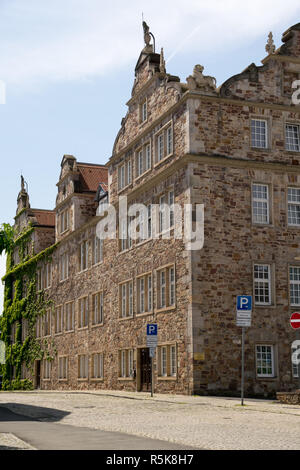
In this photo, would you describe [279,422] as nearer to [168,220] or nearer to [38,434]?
[38,434]

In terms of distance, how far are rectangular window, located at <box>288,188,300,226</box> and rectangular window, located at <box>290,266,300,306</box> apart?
182cm

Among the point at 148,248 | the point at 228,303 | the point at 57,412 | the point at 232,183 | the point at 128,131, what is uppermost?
the point at 128,131

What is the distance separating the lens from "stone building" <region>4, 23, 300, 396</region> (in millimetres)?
26875

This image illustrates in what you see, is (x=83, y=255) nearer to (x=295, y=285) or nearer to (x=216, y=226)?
(x=216, y=226)

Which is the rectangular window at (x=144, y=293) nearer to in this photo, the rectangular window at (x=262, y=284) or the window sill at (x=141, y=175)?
the window sill at (x=141, y=175)

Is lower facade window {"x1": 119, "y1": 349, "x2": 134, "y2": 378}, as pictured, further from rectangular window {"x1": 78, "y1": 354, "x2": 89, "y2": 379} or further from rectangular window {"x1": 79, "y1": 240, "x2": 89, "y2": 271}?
rectangular window {"x1": 79, "y1": 240, "x2": 89, "y2": 271}

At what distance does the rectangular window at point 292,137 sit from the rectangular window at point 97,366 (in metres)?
15.3

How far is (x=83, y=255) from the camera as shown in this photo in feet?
141

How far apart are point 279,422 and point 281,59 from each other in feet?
61.2

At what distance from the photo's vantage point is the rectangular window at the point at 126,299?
111ft

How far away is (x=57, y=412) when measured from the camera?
61.8 feet

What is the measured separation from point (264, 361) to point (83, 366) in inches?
646
